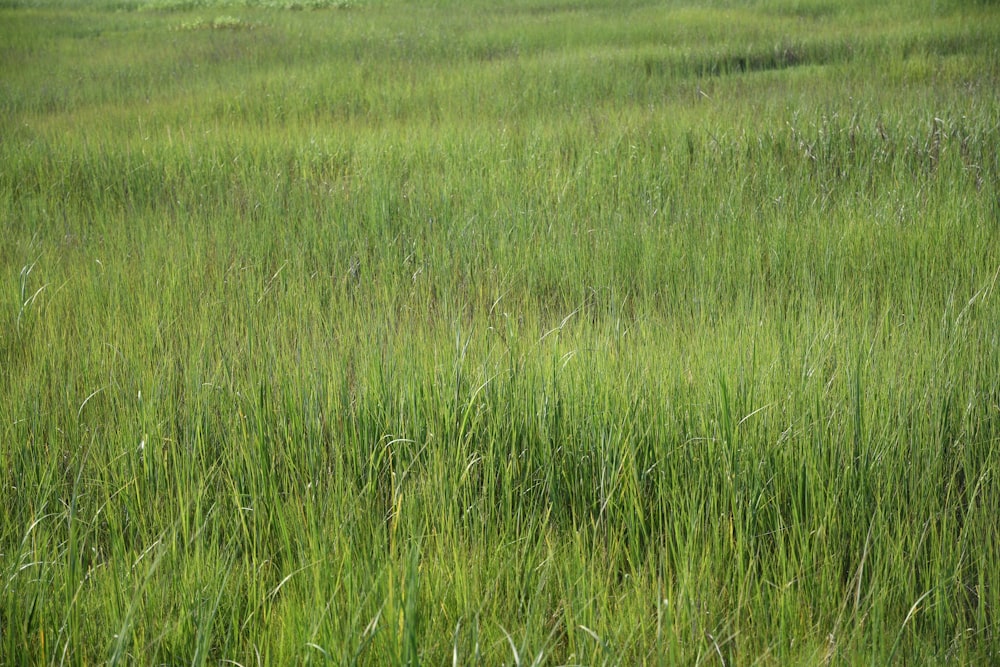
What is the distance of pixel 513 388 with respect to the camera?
1993 mm

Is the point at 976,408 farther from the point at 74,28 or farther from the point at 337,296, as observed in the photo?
the point at 74,28

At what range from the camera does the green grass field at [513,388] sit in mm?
1391

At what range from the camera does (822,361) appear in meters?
2.02

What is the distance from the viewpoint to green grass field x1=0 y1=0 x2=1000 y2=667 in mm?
1391

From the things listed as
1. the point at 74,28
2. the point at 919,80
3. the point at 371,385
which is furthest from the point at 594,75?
the point at 74,28

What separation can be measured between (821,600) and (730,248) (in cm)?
191

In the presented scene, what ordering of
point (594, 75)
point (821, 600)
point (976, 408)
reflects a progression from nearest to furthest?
1. point (821, 600)
2. point (976, 408)
3. point (594, 75)

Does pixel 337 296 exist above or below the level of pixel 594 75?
below

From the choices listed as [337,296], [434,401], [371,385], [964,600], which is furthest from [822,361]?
[337,296]

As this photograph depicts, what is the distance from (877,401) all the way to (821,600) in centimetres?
62

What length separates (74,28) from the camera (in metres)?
15.4

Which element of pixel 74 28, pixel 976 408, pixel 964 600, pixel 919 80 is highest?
pixel 74 28

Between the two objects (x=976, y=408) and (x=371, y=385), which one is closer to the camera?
(x=976, y=408)

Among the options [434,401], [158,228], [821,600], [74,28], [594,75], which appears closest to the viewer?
[821,600]
